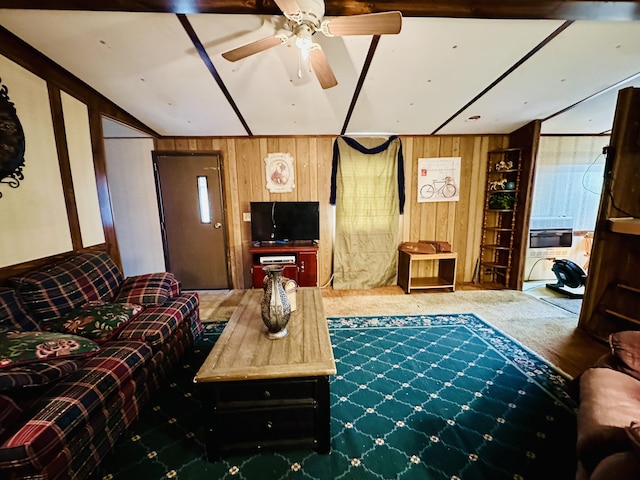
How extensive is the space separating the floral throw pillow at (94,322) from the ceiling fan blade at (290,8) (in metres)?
2.15

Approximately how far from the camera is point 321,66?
1813mm

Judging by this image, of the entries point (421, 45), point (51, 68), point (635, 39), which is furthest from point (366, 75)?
point (51, 68)

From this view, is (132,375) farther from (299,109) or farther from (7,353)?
(299,109)

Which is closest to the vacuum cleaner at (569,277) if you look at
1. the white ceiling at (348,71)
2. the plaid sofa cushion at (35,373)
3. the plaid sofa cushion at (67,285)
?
the white ceiling at (348,71)

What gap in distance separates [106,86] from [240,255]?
7.90 feet

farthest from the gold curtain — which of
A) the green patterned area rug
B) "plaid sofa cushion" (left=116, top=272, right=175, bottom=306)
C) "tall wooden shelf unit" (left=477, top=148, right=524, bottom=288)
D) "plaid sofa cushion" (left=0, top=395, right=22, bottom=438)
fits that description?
"plaid sofa cushion" (left=0, top=395, right=22, bottom=438)

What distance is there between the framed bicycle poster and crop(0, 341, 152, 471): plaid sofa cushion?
12.7 ft

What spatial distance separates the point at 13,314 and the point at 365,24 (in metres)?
2.67

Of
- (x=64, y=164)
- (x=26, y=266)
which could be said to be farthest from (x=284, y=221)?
(x=26, y=266)

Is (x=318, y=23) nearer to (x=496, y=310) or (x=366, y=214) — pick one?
(x=366, y=214)

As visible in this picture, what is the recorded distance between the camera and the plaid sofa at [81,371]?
1.04 meters

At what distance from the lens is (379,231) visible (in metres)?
3.99

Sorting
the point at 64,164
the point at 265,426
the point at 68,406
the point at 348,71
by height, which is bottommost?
the point at 265,426

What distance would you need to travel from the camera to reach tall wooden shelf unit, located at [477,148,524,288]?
3.78 m
